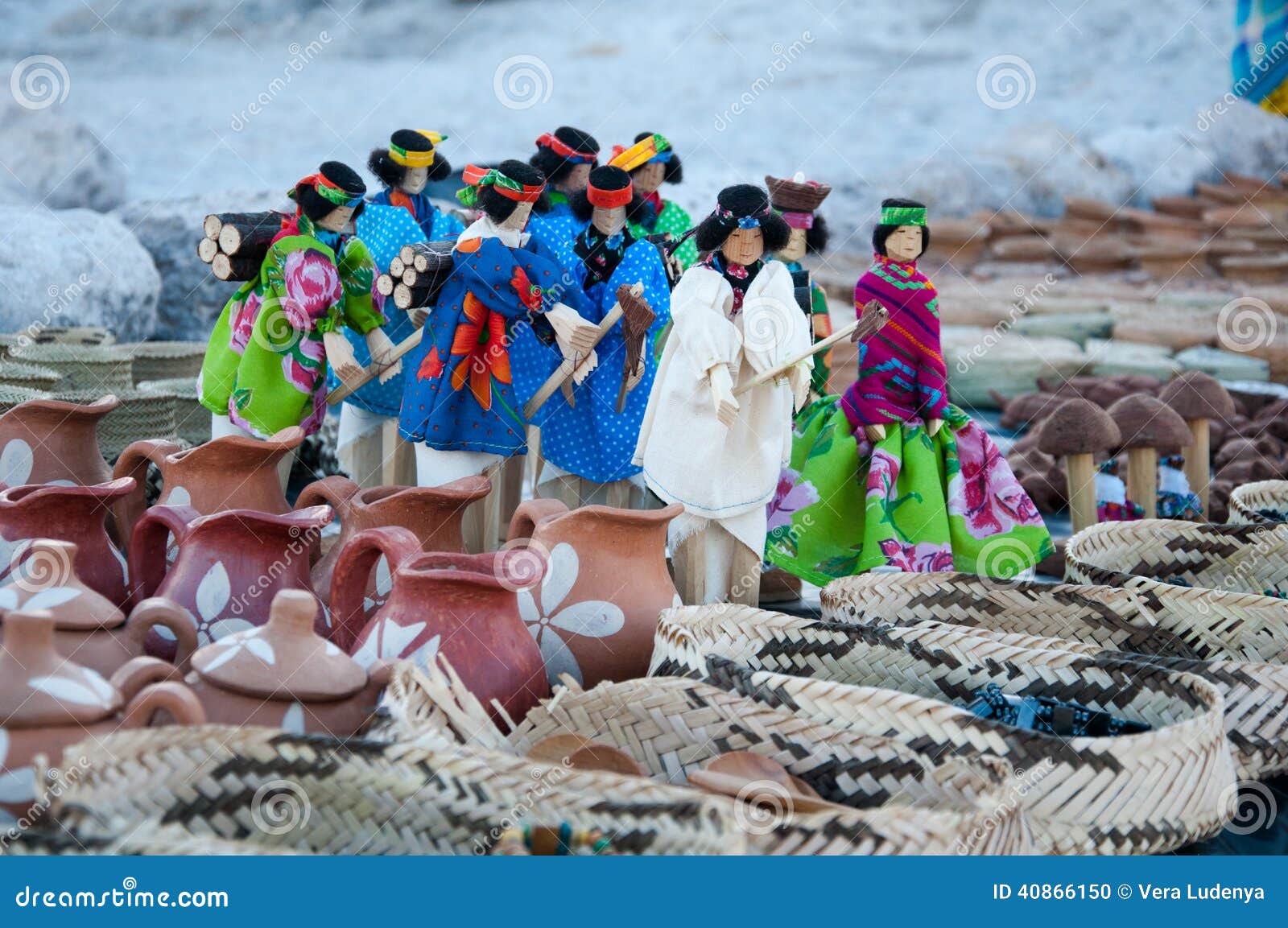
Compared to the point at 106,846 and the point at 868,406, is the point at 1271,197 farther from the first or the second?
the point at 106,846

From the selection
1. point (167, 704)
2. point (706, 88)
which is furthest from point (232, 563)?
point (706, 88)

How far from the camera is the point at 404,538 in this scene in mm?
2652

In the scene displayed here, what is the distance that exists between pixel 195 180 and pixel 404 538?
209 inches

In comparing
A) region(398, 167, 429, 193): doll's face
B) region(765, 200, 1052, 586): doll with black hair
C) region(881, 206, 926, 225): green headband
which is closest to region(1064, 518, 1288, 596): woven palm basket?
region(765, 200, 1052, 586): doll with black hair

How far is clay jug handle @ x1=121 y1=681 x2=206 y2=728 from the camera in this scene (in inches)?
78.0

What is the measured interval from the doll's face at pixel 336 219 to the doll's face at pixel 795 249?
1.33 meters

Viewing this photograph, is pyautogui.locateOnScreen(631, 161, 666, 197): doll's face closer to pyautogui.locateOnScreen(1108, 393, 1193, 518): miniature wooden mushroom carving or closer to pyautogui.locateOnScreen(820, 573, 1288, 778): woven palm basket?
pyautogui.locateOnScreen(1108, 393, 1193, 518): miniature wooden mushroom carving

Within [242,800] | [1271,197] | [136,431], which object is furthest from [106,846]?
[1271,197]

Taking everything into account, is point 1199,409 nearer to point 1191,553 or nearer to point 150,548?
point 1191,553

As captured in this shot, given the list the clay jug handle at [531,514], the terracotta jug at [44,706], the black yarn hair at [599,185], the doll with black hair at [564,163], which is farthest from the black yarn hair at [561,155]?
the terracotta jug at [44,706]

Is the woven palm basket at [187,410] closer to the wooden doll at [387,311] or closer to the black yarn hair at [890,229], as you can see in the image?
the wooden doll at [387,311]

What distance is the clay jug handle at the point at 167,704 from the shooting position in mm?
1982

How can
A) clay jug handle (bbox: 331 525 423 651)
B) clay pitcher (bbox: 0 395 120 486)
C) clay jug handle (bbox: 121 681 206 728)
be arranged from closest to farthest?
clay jug handle (bbox: 121 681 206 728) → clay jug handle (bbox: 331 525 423 651) → clay pitcher (bbox: 0 395 120 486)

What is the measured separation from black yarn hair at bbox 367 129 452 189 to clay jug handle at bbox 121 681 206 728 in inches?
112
